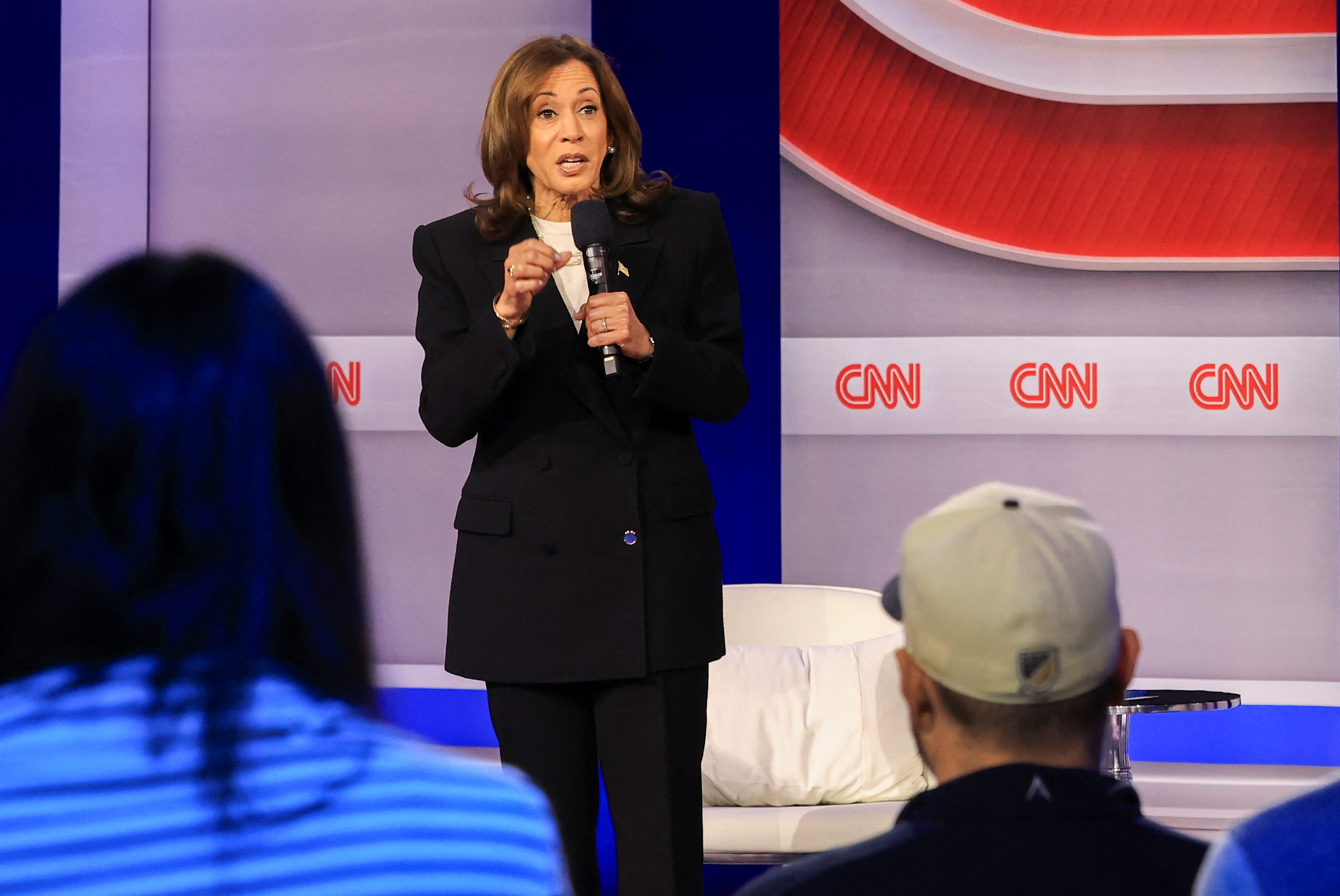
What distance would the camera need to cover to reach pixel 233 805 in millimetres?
699

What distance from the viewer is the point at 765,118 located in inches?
166

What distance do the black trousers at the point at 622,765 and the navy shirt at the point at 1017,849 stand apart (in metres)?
1.09

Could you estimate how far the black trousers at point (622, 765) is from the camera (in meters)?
2.08

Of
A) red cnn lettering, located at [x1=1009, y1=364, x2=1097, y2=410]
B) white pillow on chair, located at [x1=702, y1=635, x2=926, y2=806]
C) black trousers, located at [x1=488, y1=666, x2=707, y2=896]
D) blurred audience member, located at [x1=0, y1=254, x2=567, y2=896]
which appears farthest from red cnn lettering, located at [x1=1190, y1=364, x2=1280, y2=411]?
blurred audience member, located at [x1=0, y1=254, x2=567, y2=896]

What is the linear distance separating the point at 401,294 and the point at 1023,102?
213 centimetres

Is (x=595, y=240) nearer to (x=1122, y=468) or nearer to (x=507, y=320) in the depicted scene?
(x=507, y=320)

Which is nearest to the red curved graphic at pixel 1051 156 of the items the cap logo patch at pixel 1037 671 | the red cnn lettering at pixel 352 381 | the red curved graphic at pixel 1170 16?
the red curved graphic at pixel 1170 16

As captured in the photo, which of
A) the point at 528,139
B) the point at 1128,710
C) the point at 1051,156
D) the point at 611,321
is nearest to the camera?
the point at 611,321

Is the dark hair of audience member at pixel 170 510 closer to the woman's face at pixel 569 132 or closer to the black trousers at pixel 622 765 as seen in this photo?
the black trousers at pixel 622 765

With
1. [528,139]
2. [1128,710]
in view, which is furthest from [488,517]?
[1128,710]

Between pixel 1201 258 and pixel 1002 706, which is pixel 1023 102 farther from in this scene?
pixel 1002 706

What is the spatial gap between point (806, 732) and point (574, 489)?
4.49ft

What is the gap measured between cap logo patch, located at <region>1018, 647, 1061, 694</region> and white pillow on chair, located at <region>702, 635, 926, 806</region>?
222cm

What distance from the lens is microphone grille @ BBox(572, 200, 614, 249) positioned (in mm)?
2094
